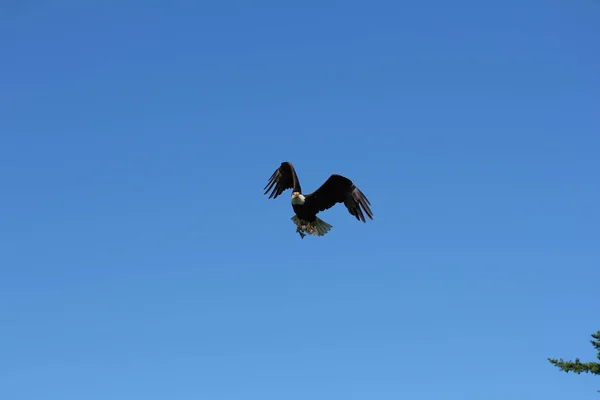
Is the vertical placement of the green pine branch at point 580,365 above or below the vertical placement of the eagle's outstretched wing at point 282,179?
below

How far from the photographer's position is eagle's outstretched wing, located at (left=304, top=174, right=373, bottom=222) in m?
28.7

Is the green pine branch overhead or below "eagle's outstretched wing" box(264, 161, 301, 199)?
below

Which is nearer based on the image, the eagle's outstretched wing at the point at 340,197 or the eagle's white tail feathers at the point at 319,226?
the eagle's outstretched wing at the point at 340,197

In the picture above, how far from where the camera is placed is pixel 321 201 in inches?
1152

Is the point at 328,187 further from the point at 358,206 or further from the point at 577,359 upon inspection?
the point at 577,359

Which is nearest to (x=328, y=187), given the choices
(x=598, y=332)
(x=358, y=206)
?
(x=358, y=206)

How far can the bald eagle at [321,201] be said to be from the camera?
28.7 metres

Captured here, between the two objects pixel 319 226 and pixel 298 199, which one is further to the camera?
pixel 319 226

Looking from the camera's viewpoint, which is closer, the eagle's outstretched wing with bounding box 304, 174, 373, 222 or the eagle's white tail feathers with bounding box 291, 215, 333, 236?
the eagle's outstretched wing with bounding box 304, 174, 373, 222

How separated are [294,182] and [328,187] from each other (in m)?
0.98

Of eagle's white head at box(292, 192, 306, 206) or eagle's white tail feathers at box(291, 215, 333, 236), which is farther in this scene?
eagle's white tail feathers at box(291, 215, 333, 236)

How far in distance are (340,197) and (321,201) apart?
1.63ft

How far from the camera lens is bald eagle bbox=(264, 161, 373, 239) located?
2873cm

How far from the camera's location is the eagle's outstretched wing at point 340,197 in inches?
1129
